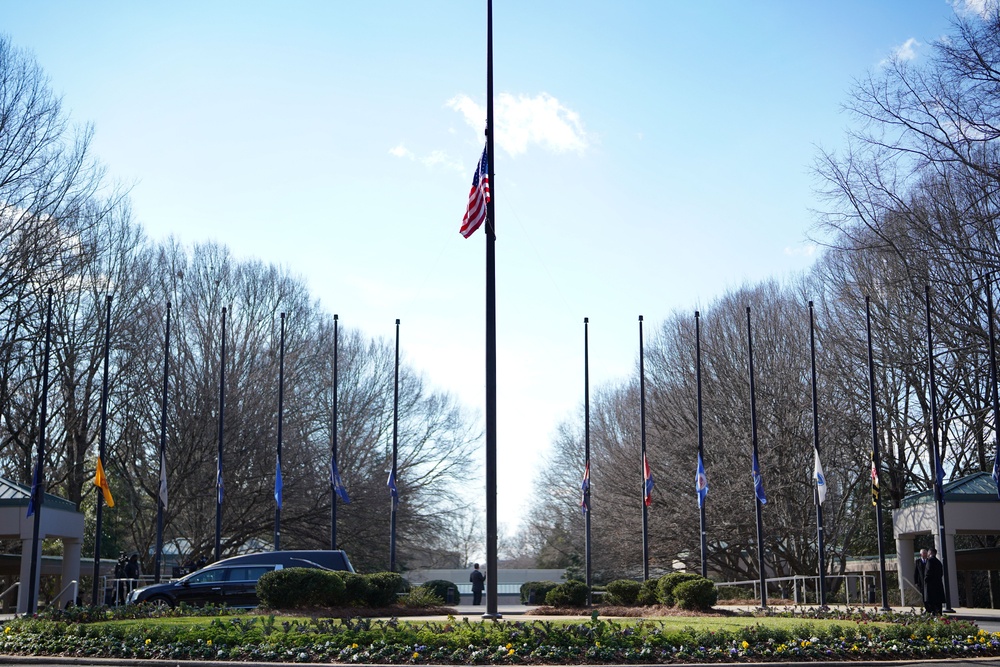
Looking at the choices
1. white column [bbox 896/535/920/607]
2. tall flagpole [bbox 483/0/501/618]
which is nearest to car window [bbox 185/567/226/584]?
tall flagpole [bbox 483/0/501/618]

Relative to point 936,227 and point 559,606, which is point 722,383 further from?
point 559,606

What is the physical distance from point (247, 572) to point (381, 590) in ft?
12.1

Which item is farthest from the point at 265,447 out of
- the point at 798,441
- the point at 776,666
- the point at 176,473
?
the point at 776,666

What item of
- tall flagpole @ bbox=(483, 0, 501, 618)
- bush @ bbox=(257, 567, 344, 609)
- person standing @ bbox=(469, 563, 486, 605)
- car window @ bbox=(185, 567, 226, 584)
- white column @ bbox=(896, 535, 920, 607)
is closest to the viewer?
tall flagpole @ bbox=(483, 0, 501, 618)

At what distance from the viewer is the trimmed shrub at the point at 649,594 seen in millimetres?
28438

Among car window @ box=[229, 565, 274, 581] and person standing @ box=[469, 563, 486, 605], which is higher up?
car window @ box=[229, 565, 274, 581]

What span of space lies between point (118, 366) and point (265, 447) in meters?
7.78

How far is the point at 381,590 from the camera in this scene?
88.4 ft

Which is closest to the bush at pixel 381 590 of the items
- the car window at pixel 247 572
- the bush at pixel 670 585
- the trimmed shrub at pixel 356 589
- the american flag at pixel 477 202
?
the trimmed shrub at pixel 356 589

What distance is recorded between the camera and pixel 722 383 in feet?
159

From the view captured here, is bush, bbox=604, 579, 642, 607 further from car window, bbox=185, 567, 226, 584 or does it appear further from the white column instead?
car window, bbox=185, 567, 226, 584

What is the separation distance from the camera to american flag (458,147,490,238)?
74.9ft

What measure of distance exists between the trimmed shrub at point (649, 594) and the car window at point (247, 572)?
10.4m

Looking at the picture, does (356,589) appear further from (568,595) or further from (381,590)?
(568,595)
